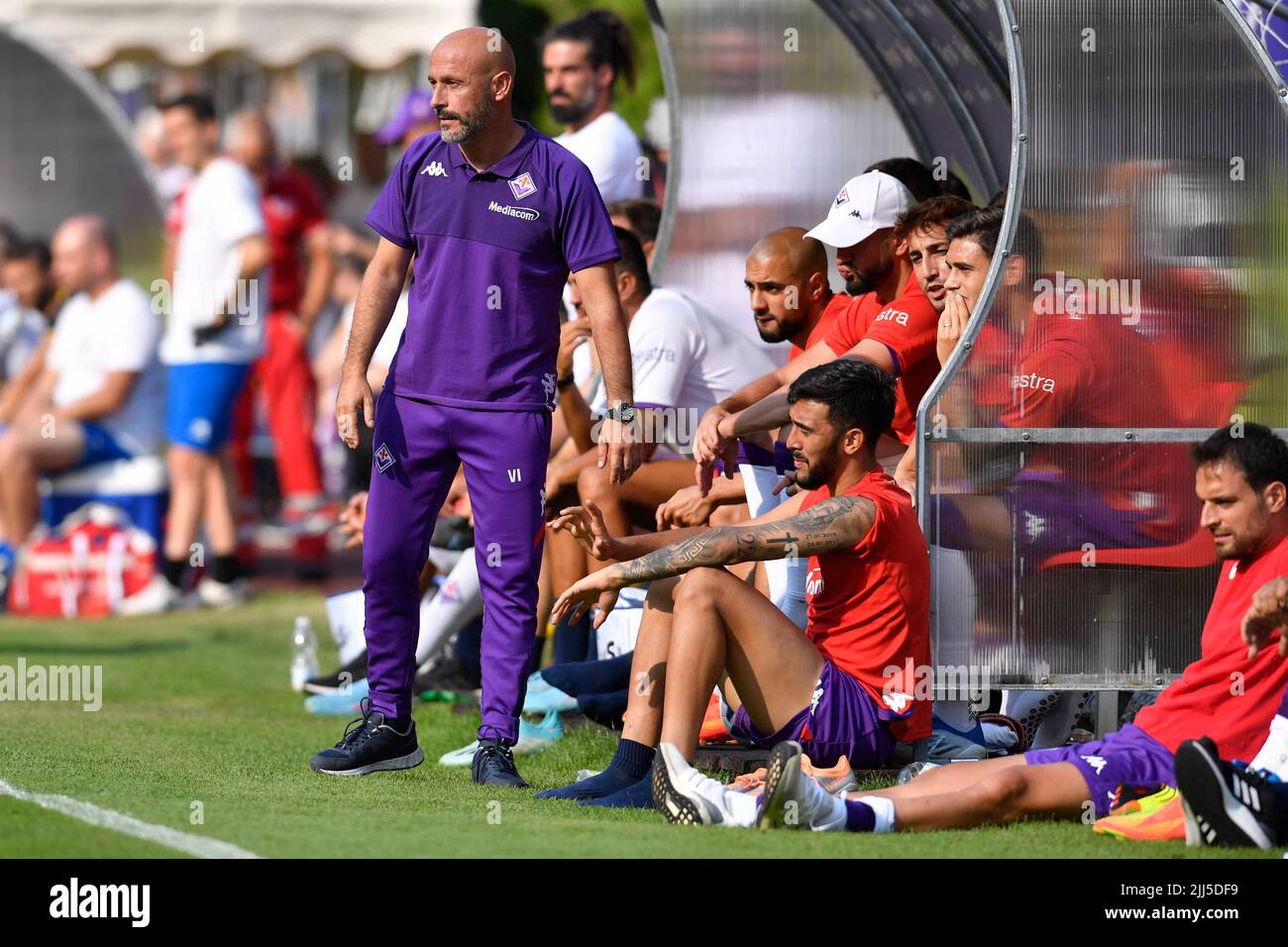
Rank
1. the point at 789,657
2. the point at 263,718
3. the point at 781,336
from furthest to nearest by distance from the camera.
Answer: the point at 263,718 → the point at 781,336 → the point at 789,657

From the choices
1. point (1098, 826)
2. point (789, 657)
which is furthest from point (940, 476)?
point (1098, 826)

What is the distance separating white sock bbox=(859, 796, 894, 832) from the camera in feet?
19.0

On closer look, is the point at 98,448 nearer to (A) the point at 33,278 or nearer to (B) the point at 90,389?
(B) the point at 90,389

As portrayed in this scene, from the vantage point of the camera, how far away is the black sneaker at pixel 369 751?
6949mm

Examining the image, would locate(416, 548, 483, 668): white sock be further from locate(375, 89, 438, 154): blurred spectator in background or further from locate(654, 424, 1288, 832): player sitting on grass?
locate(375, 89, 438, 154): blurred spectator in background

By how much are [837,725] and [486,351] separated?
1709 mm

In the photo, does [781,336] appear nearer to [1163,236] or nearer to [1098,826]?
[1163,236]

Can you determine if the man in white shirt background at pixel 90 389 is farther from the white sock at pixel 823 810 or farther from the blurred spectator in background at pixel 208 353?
the white sock at pixel 823 810

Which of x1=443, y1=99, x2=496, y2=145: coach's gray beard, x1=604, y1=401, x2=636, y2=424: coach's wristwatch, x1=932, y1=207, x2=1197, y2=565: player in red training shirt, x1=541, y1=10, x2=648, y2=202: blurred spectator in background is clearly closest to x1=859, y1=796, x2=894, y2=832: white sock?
x1=932, y1=207, x2=1197, y2=565: player in red training shirt

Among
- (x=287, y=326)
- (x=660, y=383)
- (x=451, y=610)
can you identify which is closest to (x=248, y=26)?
(x=287, y=326)

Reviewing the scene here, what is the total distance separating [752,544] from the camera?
246 inches

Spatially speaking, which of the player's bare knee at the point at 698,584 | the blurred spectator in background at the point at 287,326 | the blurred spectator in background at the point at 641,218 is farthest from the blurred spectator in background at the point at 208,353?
the player's bare knee at the point at 698,584

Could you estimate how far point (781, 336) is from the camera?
26.8 feet
